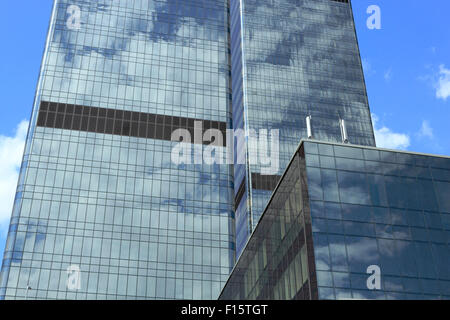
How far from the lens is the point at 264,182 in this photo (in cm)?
11581

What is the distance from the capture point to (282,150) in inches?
4766

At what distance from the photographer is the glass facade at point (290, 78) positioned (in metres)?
122

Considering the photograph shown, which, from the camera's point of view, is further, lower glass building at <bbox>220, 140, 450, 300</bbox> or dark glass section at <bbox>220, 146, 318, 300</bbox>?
dark glass section at <bbox>220, 146, 318, 300</bbox>

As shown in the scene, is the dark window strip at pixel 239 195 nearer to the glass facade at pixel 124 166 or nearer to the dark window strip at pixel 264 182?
the glass facade at pixel 124 166

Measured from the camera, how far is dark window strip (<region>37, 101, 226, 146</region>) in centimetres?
12075

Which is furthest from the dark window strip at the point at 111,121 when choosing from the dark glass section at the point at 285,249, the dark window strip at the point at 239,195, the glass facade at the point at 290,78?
the dark glass section at the point at 285,249

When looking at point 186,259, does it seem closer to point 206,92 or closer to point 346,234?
point 206,92

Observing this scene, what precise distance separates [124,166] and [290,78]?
4334 cm

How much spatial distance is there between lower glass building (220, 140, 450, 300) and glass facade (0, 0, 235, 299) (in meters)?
58.5

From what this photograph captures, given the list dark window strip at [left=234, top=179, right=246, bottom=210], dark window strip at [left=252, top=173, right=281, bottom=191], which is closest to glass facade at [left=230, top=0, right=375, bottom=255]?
dark window strip at [left=252, top=173, right=281, bottom=191]

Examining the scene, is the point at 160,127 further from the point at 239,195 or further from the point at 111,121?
the point at 239,195

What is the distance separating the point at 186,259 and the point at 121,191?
60.4 feet

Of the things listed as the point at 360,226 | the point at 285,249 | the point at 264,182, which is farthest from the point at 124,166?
the point at 360,226

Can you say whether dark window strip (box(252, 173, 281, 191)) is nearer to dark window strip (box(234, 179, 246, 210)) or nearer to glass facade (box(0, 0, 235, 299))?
dark window strip (box(234, 179, 246, 210))
